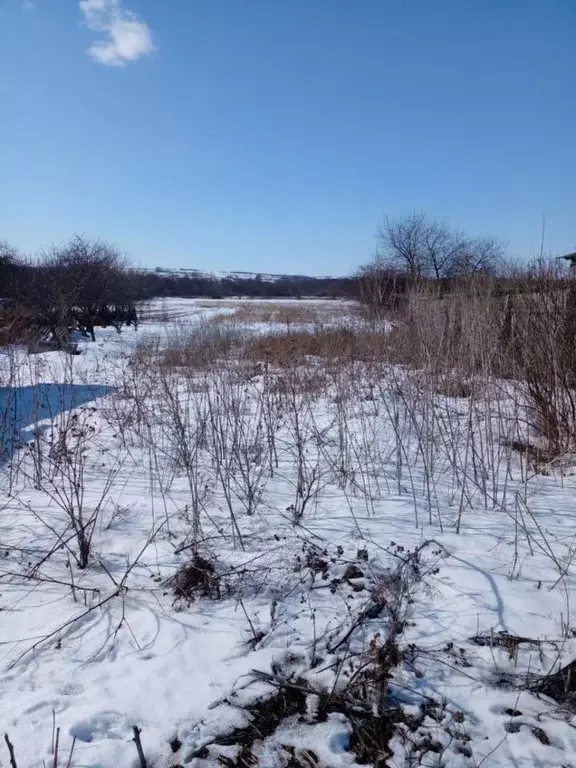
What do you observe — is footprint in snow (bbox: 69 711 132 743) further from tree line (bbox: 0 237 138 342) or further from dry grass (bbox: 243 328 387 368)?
tree line (bbox: 0 237 138 342)

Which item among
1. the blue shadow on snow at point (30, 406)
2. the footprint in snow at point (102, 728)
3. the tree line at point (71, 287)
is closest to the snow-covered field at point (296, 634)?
the footprint in snow at point (102, 728)

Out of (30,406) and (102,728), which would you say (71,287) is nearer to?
(30,406)

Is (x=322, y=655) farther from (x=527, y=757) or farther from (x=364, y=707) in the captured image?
(x=527, y=757)

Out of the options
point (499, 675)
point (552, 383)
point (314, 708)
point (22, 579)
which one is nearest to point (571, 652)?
point (499, 675)

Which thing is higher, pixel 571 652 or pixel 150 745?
pixel 571 652

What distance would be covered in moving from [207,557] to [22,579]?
101 cm

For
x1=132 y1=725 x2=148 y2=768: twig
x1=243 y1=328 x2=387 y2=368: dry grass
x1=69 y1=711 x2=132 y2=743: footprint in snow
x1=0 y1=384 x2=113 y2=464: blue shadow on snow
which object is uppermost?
x1=243 y1=328 x2=387 y2=368: dry grass

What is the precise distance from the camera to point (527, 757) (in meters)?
1.53

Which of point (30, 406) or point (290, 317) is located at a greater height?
point (290, 317)

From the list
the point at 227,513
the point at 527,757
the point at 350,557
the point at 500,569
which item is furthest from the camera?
the point at 227,513

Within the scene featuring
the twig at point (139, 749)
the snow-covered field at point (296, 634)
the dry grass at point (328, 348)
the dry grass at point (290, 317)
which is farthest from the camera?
the dry grass at point (290, 317)

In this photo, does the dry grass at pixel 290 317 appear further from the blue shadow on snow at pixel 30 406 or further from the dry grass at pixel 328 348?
the blue shadow on snow at pixel 30 406

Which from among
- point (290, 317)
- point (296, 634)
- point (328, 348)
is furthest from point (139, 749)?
point (290, 317)

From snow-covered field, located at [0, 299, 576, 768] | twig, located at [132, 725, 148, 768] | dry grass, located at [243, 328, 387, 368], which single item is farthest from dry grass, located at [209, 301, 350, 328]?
twig, located at [132, 725, 148, 768]
